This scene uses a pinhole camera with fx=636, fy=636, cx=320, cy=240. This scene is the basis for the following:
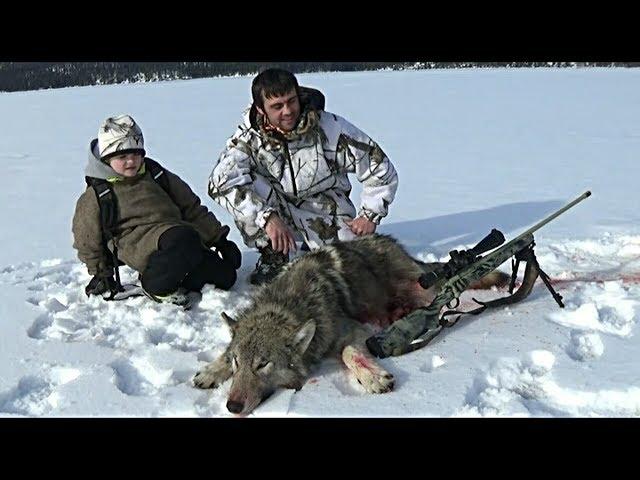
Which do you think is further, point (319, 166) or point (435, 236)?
point (435, 236)

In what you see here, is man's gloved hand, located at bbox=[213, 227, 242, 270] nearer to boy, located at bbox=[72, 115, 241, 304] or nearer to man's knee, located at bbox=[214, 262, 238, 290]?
man's knee, located at bbox=[214, 262, 238, 290]

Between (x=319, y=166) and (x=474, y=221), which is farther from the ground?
(x=319, y=166)

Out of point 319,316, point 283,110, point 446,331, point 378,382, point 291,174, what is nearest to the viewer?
point 378,382

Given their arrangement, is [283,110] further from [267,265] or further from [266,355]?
[266,355]

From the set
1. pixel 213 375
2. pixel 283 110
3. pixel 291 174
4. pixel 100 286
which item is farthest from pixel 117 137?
pixel 213 375

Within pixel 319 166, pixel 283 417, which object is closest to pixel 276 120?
pixel 319 166

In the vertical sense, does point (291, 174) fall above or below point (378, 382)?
above

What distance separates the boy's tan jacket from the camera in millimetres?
4459

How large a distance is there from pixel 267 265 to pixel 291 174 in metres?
0.77

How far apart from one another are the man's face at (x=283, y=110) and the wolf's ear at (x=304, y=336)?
1941 millimetres

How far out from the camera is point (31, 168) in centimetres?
1112

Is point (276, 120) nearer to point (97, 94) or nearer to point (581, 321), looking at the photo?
point (581, 321)

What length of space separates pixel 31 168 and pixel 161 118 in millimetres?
7624

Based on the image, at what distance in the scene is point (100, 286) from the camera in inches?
183
